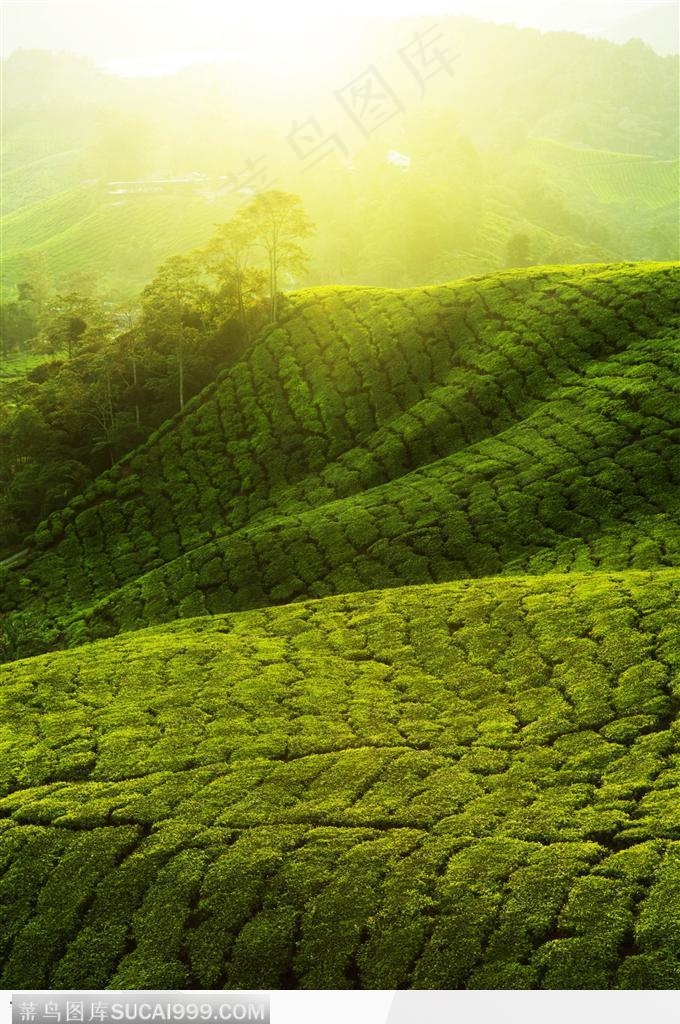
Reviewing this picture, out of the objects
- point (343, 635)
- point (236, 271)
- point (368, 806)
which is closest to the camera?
point (368, 806)

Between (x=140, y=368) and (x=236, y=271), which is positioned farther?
(x=236, y=271)

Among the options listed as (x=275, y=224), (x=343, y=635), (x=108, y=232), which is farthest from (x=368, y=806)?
(x=108, y=232)

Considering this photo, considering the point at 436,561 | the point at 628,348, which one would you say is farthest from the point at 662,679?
the point at 628,348

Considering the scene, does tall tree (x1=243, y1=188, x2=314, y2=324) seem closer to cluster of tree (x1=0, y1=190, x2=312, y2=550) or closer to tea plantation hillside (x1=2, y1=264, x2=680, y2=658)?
cluster of tree (x1=0, y1=190, x2=312, y2=550)

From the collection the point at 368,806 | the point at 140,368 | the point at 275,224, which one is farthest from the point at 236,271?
the point at 368,806

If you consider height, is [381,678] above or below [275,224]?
below

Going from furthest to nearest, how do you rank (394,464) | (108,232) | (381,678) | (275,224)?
(108,232) → (275,224) → (394,464) → (381,678)

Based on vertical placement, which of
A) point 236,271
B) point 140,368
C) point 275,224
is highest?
point 275,224

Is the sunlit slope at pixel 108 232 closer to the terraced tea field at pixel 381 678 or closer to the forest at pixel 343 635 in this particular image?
the forest at pixel 343 635

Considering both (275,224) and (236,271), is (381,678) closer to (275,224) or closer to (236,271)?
(236,271)
